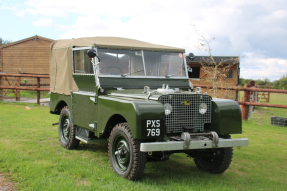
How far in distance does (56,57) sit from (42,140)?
2.23 m

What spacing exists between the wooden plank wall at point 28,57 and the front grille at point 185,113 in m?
23.8

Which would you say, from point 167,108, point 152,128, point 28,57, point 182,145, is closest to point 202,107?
point 167,108

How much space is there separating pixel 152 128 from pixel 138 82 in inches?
75.1

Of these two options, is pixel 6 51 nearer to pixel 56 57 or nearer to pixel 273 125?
pixel 56 57

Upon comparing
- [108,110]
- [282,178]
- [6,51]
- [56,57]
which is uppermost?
[6,51]

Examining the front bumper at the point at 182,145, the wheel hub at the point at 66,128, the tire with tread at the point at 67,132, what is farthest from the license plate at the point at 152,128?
the wheel hub at the point at 66,128

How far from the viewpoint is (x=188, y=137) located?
4.12 metres

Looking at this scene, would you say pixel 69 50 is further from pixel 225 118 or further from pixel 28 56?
pixel 28 56

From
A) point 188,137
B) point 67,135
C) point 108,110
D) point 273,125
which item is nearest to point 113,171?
point 108,110

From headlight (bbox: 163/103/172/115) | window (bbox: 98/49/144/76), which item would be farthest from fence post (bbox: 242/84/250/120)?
headlight (bbox: 163/103/172/115)

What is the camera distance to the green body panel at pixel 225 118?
483 centimetres

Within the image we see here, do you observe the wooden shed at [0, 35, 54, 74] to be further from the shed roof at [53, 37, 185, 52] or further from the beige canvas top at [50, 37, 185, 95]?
the shed roof at [53, 37, 185, 52]

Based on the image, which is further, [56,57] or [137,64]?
[56,57]

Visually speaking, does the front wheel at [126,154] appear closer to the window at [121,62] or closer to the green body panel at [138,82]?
the green body panel at [138,82]
